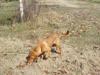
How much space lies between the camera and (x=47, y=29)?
35.8ft

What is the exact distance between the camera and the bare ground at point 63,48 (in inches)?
279

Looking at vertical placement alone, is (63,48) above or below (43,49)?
Answer: below

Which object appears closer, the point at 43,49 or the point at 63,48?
the point at 43,49

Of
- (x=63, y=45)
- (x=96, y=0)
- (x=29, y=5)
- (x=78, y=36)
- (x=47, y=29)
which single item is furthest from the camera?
(x=96, y=0)

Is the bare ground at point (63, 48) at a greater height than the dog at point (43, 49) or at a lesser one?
lesser

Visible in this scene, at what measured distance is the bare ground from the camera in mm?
7082

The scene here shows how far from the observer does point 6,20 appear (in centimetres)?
1219

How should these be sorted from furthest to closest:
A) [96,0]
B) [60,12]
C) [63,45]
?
1. [96,0]
2. [60,12]
3. [63,45]

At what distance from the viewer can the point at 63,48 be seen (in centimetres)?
866

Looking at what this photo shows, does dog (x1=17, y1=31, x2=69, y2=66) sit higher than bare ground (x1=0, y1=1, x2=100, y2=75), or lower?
higher

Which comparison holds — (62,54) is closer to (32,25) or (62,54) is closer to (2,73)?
(2,73)

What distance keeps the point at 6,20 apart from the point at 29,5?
3.41 ft

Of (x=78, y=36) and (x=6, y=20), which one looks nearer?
(x=78, y=36)

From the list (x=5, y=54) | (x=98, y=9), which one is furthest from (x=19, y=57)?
(x=98, y=9)
